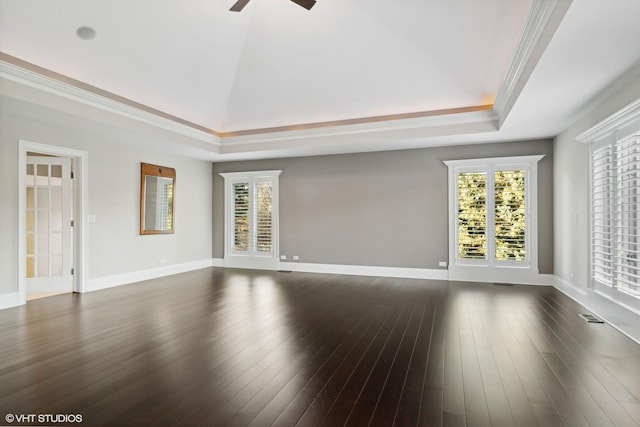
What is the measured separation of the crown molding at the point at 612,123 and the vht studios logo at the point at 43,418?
4.99 m

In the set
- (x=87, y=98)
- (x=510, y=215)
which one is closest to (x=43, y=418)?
(x=87, y=98)

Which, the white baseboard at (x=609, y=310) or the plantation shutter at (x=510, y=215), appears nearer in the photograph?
the white baseboard at (x=609, y=310)

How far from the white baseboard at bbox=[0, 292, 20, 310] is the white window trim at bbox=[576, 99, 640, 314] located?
284 inches

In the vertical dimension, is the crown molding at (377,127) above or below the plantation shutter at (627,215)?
above

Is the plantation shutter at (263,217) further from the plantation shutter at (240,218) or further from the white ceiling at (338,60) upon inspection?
the white ceiling at (338,60)

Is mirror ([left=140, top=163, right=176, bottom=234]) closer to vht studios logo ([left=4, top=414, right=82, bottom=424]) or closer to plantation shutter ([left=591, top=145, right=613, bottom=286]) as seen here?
vht studios logo ([left=4, top=414, right=82, bottom=424])

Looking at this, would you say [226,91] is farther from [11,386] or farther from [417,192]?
[11,386]

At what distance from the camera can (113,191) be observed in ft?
20.2

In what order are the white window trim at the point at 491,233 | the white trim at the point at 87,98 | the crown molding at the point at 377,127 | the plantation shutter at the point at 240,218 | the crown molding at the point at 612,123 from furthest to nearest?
1. the plantation shutter at the point at 240,218
2. the white window trim at the point at 491,233
3. the crown molding at the point at 377,127
4. the white trim at the point at 87,98
5. the crown molding at the point at 612,123

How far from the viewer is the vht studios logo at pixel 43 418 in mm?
2092

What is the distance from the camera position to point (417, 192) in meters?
6.86

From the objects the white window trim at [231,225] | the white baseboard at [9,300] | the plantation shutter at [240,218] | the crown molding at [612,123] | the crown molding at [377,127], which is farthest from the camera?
the plantation shutter at [240,218]

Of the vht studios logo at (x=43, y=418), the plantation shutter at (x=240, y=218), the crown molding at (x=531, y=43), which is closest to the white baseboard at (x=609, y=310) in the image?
the crown molding at (x=531, y=43)

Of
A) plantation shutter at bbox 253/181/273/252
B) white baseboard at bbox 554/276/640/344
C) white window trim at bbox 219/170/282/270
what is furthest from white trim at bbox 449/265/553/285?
plantation shutter at bbox 253/181/273/252
